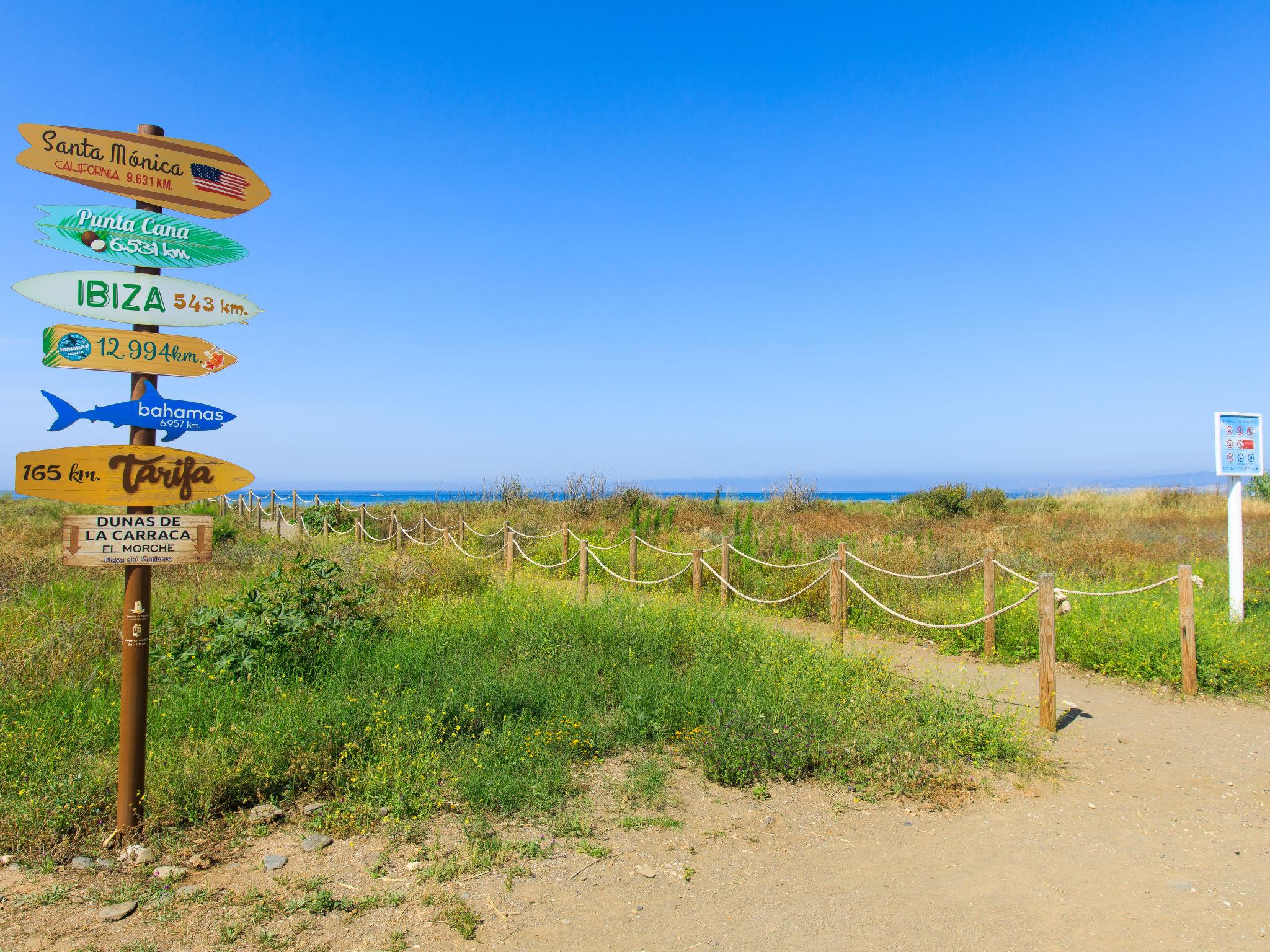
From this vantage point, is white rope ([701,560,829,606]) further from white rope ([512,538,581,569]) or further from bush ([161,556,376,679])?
bush ([161,556,376,679])

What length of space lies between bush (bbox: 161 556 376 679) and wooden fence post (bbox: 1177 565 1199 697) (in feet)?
26.0

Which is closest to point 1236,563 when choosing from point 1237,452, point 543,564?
point 1237,452

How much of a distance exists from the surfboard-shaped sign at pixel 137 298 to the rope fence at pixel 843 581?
6053 mm

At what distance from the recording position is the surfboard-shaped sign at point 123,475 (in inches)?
157

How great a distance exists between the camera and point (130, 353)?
4211mm

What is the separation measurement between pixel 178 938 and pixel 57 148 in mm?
4130

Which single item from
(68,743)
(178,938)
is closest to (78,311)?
(68,743)

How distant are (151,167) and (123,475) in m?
1.82

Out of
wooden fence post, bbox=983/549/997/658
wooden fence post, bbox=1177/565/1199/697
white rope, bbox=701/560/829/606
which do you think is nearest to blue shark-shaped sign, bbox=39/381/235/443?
white rope, bbox=701/560/829/606

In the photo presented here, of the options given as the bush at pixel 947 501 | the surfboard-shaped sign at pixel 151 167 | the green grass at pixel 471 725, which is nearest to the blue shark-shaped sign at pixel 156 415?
the surfboard-shaped sign at pixel 151 167

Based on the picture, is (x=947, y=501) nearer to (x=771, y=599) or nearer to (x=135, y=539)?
(x=771, y=599)

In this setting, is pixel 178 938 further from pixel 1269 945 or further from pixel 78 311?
pixel 1269 945

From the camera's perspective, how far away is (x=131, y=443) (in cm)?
423

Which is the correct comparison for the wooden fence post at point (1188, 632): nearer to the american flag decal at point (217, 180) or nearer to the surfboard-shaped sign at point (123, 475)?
the surfboard-shaped sign at point (123, 475)
